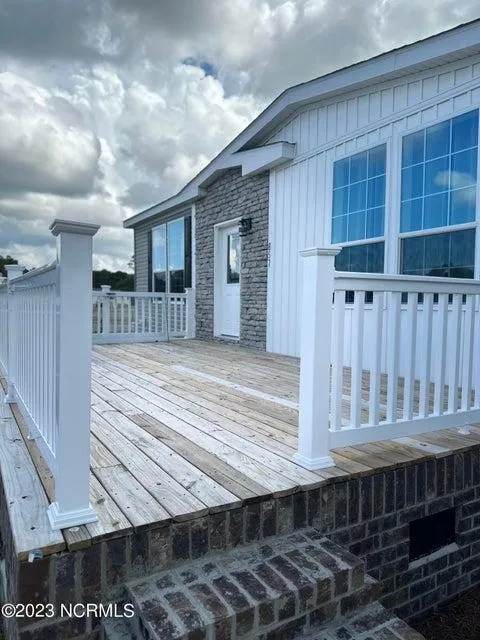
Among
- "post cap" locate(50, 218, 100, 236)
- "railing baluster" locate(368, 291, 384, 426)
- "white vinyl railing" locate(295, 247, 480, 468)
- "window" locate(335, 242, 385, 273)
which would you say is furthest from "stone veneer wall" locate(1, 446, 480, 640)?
"window" locate(335, 242, 385, 273)

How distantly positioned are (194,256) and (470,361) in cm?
629

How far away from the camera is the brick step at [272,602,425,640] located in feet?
4.28

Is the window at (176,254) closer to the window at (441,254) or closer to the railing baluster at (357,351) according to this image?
the window at (441,254)

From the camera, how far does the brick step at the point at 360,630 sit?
1306mm

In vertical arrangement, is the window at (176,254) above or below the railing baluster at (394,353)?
above

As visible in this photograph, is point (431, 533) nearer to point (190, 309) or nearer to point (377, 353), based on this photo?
point (377, 353)

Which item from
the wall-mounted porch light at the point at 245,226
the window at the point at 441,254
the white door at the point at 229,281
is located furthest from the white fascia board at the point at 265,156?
the window at the point at 441,254

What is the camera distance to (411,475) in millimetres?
2033

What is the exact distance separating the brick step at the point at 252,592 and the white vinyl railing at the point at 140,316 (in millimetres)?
A: 6002

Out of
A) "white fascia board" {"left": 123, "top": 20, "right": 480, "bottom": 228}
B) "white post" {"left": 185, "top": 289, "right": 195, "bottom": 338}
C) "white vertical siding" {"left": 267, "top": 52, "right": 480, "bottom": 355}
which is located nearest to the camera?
"white fascia board" {"left": 123, "top": 20, "right": 480, "bottom": 228}

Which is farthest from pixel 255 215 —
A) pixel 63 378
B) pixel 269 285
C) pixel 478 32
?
pixel 63 378

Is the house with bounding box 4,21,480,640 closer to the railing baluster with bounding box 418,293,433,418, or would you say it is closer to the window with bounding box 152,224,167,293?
the railing baluster with bounding box 418,293,433,418

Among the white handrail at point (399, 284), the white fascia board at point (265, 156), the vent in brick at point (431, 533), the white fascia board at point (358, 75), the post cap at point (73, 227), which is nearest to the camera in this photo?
the post cap at point (73, 227)

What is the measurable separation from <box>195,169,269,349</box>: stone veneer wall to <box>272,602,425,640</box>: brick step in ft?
16.1
